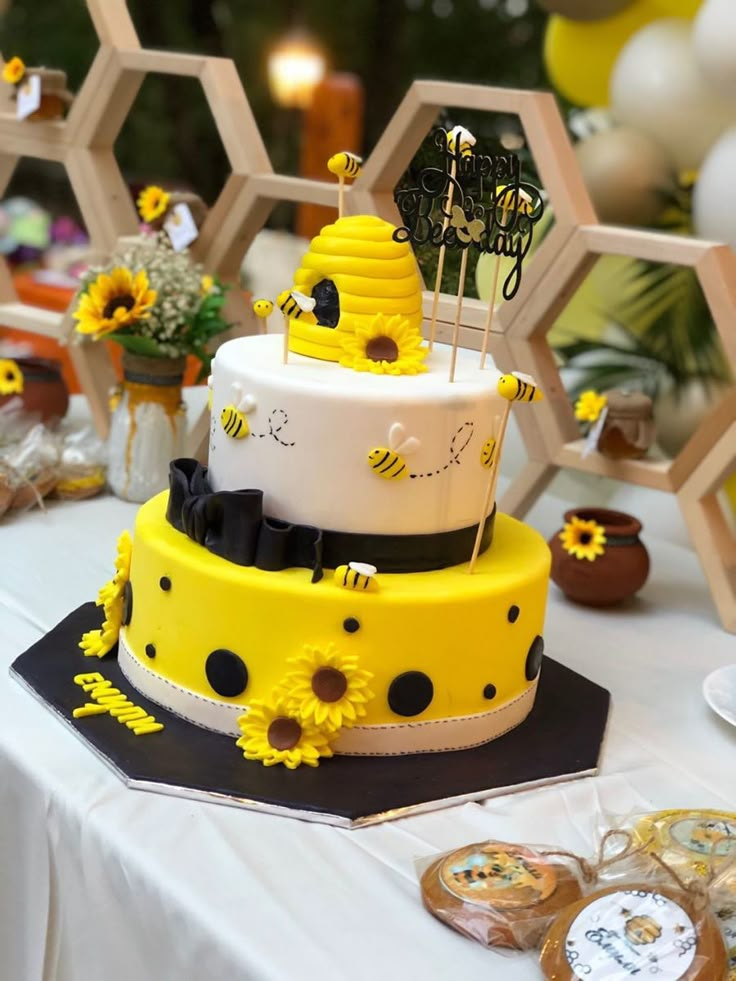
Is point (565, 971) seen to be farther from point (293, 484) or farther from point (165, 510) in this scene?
point (165, 510)

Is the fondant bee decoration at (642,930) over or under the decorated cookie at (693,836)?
over

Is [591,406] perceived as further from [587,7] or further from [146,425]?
[587,7]

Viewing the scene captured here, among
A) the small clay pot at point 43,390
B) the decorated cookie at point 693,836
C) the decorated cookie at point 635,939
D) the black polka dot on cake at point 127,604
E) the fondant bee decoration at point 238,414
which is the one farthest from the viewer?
the small clay pot at point 43,390

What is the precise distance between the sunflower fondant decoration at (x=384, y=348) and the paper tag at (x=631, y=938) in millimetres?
560

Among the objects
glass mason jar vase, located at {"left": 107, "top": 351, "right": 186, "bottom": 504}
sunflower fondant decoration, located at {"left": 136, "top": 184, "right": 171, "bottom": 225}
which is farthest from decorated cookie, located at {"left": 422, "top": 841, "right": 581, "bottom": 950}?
sunflower fondant decoration, located at {"left": 136, "top": 184, "right": 171, "bottom": 225}

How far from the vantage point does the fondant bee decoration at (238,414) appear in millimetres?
1165

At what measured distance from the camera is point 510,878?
3.05 ft

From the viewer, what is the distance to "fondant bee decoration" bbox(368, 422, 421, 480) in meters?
1.12

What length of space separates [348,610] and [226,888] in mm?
287

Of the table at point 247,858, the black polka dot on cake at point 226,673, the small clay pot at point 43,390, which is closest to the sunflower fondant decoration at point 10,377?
the small clay pot at point 43,390

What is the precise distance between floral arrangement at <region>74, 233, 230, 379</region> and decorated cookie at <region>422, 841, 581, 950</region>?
107 cm

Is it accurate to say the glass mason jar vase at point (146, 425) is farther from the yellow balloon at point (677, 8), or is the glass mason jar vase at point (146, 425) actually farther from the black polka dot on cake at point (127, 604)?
the yellow balloon at point (677, 8)

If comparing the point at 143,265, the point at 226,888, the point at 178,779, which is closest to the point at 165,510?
the point at 178,779

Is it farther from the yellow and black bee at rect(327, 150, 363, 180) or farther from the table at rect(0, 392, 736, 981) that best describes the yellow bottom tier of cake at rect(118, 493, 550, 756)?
the yellow and black bee at rect(327, 150, 363, 180)
